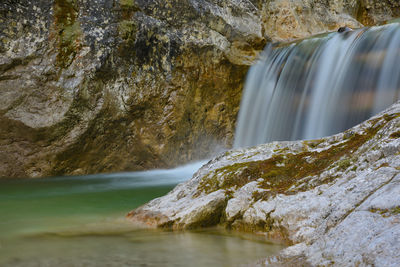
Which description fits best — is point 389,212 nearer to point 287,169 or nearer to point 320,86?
point 287,169

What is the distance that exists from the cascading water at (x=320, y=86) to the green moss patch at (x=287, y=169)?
4.93 meters

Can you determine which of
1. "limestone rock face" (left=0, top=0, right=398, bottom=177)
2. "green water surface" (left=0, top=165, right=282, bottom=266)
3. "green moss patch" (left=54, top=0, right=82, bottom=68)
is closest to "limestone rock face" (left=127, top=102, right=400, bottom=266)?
"green water surface" (left=0, top=165, right=282, bottom=266)

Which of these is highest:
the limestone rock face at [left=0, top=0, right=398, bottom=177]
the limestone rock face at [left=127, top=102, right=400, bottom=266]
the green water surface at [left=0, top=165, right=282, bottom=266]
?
the limestone rock face at [left=0, top=0, right=398, bottom=177]

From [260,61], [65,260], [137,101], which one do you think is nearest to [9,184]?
[137,101]

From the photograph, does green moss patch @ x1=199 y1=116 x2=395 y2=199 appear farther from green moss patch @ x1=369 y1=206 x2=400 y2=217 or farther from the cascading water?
the cascading water

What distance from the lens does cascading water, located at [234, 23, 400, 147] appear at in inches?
318

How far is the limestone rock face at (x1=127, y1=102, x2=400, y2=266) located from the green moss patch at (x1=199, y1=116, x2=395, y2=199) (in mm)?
10

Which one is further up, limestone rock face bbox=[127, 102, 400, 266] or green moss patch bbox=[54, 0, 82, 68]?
green moss patch bbox=[54, 0, 82, 68]

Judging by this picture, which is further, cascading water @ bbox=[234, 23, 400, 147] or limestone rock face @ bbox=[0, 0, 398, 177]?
limestone rock face @ bbox=[0, 0, 398, 177]

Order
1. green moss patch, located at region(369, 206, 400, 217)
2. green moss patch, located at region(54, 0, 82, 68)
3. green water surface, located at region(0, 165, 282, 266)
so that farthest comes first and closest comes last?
green moss patch, located at region(54, 0, 82, 68)
green water surface, located at region(0, 165, 282, 266)
green moss patch, located at region(369, 206, 400, 217)

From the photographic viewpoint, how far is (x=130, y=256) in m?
2.63

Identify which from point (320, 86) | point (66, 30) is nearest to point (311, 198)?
point (320, 86)

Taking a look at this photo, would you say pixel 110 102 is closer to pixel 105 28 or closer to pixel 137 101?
pixel 137 101

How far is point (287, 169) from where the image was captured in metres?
3.56
